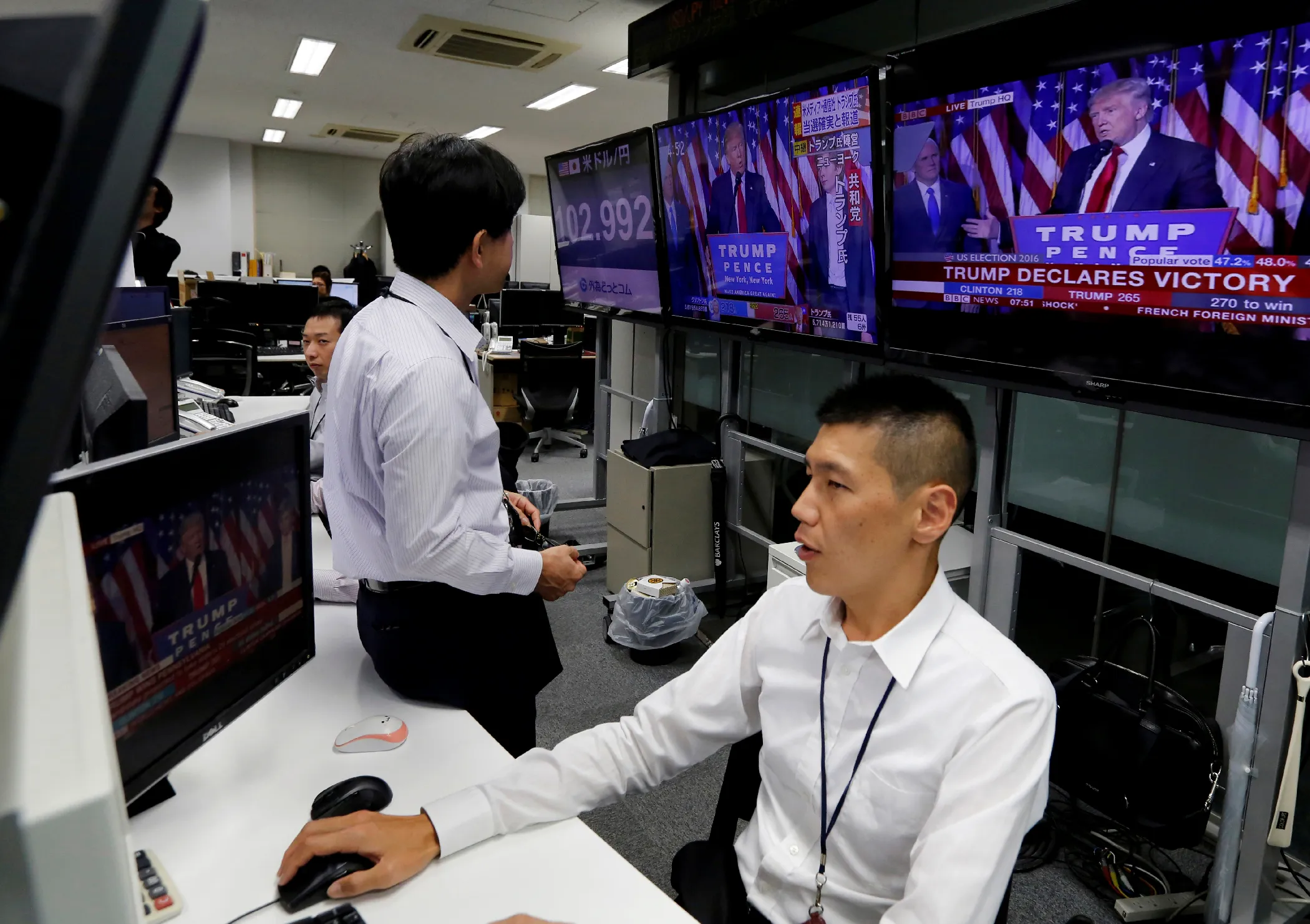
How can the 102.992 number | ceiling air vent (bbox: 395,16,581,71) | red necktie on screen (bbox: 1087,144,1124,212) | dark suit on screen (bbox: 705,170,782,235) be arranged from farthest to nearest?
ceiling air vent (bbox: 395,16,581,71) < the 102.992 number < dark suit on screen (bbox: 705,170,782,235) < red necktie on screen (bbox: 1087,144,1124,212)

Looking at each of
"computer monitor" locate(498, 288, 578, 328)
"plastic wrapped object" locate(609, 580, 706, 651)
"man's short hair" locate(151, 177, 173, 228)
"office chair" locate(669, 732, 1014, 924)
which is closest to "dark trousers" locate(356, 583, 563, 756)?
"office chair" locate(669, 732, 1014, 924)

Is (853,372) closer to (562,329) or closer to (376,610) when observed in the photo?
(376,610)

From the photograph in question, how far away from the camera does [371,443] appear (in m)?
1.44

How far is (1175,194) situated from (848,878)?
1.52m

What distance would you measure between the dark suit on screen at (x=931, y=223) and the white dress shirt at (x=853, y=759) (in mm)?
1336

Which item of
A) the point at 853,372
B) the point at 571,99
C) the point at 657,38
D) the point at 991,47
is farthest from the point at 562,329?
the point at 991,47

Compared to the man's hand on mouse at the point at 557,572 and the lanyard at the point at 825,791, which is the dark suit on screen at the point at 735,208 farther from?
the lanyard at the point at 825,791

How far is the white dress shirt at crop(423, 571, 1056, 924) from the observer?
3.35ft

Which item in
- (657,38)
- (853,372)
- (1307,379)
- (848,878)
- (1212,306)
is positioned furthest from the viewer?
(657,38)

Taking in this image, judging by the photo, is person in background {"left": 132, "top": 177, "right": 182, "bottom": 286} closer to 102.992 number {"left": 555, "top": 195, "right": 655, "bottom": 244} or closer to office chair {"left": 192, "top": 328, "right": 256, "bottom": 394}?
office chair {"left": 192, "top": 328, "right": 256, "bottom": 394}

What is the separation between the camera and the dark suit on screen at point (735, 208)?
3.01 m

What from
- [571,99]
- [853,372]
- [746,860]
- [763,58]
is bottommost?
[746,860]

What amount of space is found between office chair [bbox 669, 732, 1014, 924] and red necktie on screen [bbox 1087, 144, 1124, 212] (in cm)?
142

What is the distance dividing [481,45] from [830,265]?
4.23 metres
